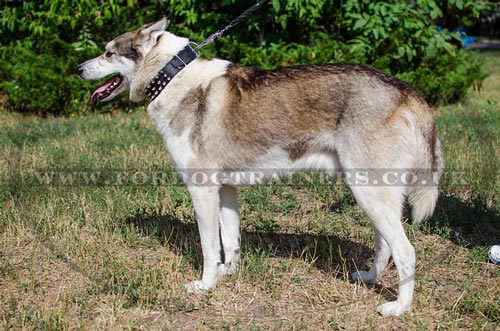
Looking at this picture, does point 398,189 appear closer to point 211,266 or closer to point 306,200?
point 211,266

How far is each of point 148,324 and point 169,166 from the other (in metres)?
3.26

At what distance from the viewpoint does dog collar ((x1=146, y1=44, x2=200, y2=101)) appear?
429 centimetres

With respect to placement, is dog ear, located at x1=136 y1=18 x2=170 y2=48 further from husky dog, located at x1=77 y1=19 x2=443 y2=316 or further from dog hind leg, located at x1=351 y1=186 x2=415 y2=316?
dog hind leg, located at x1=351 y1=186 x2=415 y2=316

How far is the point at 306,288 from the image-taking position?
14.3 feet

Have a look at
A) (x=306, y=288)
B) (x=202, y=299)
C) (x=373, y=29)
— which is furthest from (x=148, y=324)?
(x=373, y=29)

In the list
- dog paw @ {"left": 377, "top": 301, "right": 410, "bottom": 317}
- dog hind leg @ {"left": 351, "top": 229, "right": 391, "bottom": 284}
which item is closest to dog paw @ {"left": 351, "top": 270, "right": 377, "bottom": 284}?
dog hind leg @ {"left": 351, "top": 229, "right": 391, "bottom": 284}

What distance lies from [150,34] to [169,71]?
1.03 ft

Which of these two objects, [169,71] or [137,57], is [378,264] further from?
[137,57]

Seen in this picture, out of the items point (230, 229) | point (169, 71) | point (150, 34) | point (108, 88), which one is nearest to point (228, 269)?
point (230, 229)

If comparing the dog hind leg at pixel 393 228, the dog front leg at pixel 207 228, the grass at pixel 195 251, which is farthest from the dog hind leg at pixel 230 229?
the dog hind leg at pixel 393 228

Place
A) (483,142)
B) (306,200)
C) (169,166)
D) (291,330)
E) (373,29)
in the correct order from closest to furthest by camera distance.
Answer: (291,330)
(306,200)
(169,166)
(483,142)
(373,29)

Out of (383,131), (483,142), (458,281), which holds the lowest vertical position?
(483,142)

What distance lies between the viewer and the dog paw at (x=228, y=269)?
4598mm

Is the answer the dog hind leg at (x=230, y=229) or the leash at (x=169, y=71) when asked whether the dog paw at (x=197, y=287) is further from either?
the leash at (x=169, y=71)
